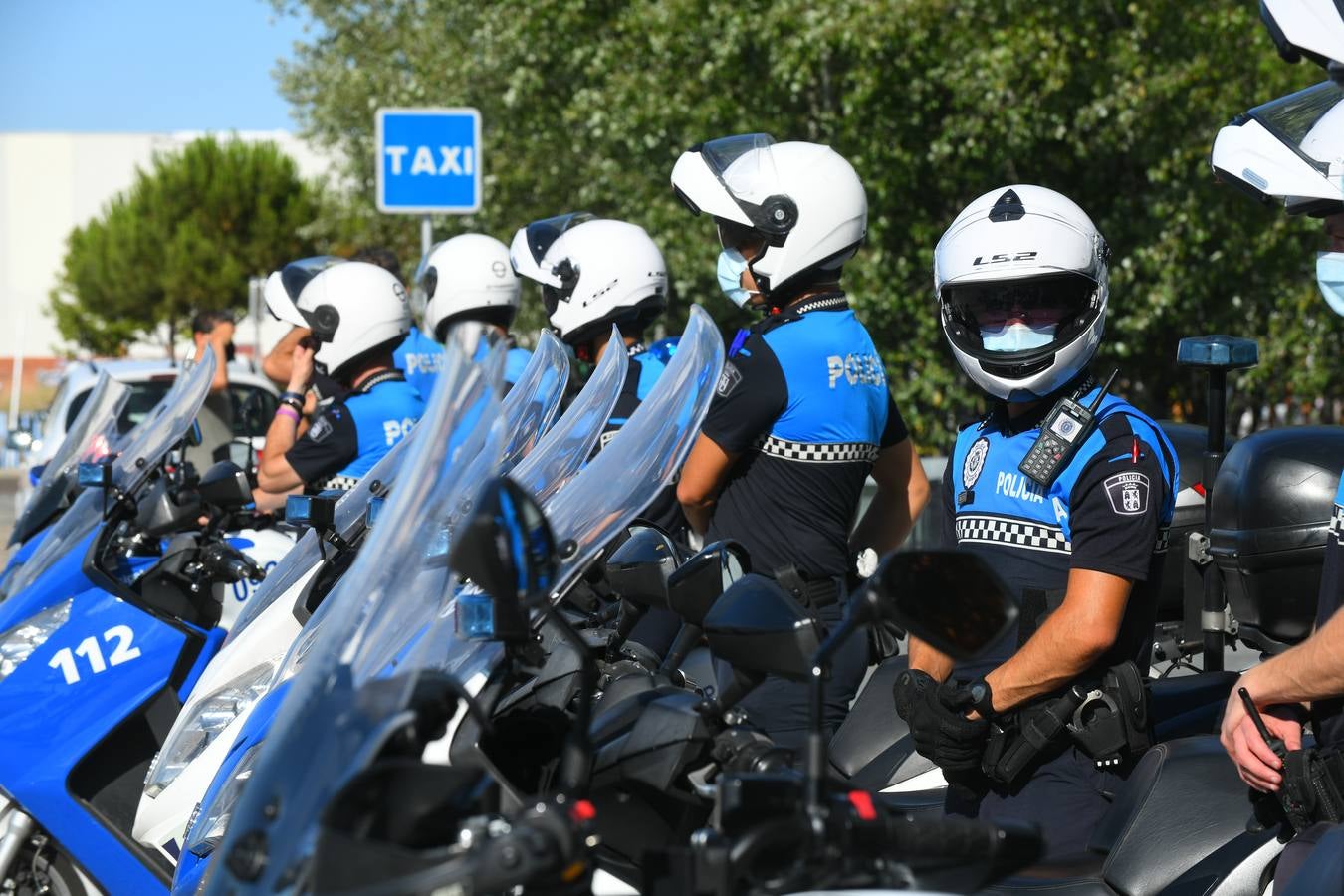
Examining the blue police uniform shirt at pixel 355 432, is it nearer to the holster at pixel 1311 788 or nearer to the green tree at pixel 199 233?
the holster at pixel 1311 788

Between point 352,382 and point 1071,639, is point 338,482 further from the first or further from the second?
point 1071,639

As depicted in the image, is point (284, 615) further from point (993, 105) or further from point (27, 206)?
point (27, 206)

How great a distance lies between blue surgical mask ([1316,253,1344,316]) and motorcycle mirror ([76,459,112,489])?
348 cm

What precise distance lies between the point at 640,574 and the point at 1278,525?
1581 mm

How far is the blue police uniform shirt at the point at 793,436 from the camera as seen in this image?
389 centimetres

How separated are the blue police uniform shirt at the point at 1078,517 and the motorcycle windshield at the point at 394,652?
2.43 feet

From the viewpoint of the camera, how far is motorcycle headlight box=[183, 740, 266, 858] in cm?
269

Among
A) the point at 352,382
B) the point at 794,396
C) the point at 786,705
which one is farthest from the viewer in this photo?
the point at 352,382

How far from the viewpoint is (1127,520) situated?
9.47 feet

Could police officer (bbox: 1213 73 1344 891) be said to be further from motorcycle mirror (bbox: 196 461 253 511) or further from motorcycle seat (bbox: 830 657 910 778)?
motorcycle mirror (bbox: 196 461 253 511)

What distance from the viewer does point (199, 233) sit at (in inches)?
1743

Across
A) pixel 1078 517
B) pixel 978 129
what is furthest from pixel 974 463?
pixel 978 129

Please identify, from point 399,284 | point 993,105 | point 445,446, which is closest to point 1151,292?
point 993,105

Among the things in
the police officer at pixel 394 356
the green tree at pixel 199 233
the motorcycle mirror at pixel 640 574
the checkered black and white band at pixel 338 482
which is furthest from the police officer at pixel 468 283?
the green tree at pixel 199 233
